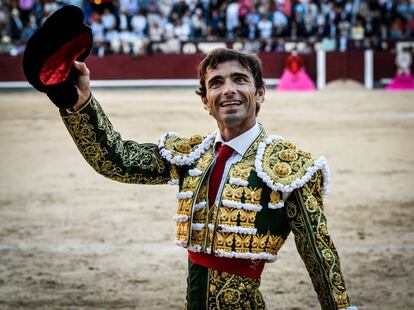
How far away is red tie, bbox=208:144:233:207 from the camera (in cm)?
209

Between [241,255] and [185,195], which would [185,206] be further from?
[241,255]

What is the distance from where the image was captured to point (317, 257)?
1.95 metres

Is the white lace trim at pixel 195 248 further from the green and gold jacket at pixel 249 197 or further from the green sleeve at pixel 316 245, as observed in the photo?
the green sleeve at pixel 316 245

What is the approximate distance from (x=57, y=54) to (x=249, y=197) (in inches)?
22.0

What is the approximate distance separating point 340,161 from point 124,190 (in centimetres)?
227

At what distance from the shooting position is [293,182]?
1.98 metres

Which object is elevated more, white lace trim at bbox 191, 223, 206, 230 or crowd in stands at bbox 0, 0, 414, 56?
white lace trim at bbox 191, 223, 206, 230

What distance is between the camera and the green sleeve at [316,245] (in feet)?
6.36

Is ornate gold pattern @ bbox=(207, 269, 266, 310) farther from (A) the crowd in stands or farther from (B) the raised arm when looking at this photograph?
(A) the crowd in stands

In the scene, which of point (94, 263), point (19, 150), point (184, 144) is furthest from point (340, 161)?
point (184, 144)

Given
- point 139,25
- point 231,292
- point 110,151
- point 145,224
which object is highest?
point 110,151

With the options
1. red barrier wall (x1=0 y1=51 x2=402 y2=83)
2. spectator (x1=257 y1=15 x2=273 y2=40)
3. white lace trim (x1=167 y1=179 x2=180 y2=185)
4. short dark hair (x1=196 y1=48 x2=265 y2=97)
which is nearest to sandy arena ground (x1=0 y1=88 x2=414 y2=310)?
white lace trim (x1=167 y1=179 x2=180 y2=185)

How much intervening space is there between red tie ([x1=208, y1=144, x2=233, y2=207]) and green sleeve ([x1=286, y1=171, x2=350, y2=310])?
19cm

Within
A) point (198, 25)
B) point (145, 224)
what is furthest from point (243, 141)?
point (198, 25)
